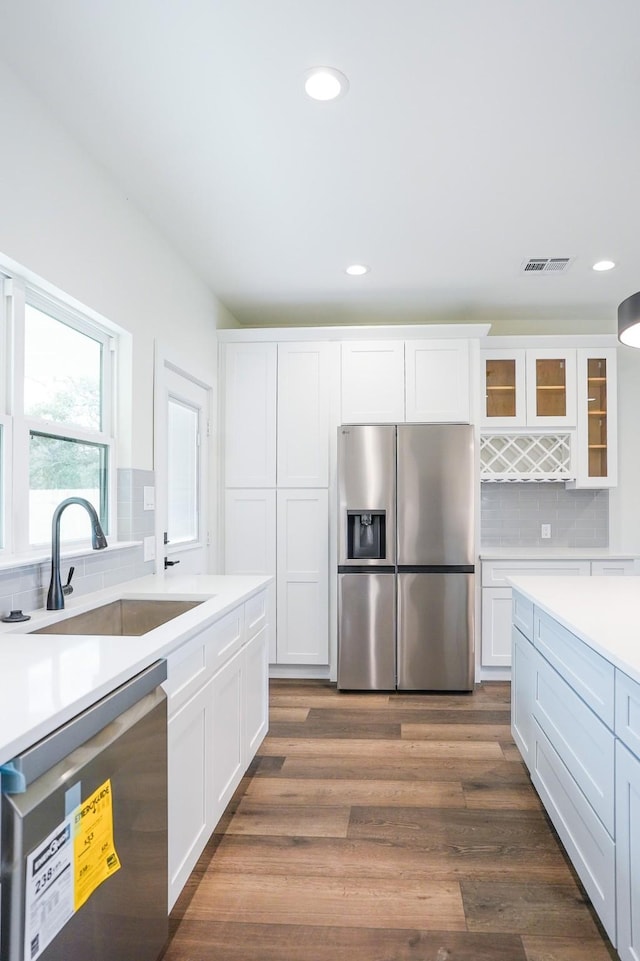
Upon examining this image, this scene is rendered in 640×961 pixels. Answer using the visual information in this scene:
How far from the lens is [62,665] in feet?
4.58

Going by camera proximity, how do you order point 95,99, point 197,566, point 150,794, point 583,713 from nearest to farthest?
1. point 150,794
2. point 583,713
3. point 95,99
4. point 197,566

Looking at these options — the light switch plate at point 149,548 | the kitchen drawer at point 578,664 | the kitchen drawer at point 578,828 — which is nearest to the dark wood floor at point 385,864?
the kitchen drawer at point 578,828

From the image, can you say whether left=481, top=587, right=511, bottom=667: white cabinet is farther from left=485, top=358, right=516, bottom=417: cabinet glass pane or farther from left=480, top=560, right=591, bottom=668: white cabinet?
left=485, top=358, right=516, bottom=417: cabinet glass pane

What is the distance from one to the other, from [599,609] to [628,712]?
2.36 ft

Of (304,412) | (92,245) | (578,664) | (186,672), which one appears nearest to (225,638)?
(186,672)

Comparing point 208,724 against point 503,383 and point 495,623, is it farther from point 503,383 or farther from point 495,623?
point 503,383

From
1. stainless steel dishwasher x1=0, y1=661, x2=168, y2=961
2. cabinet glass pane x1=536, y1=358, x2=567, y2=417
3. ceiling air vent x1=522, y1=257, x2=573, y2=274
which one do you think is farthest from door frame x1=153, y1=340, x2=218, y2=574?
cabinet glass pane x1=536, y1=358, x2=567, y2=417

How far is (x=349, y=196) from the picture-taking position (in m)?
2.88

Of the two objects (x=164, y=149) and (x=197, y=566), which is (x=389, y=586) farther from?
(x=164, y=149)

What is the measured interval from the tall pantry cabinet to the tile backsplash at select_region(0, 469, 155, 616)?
1263 mm

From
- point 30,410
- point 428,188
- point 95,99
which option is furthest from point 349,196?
point 30,410

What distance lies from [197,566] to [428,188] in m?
2.50

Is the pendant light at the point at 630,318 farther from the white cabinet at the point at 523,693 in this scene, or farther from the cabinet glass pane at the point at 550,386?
the cabinet glass pane at the point at 550,386

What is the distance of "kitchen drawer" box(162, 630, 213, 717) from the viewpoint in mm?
1683
